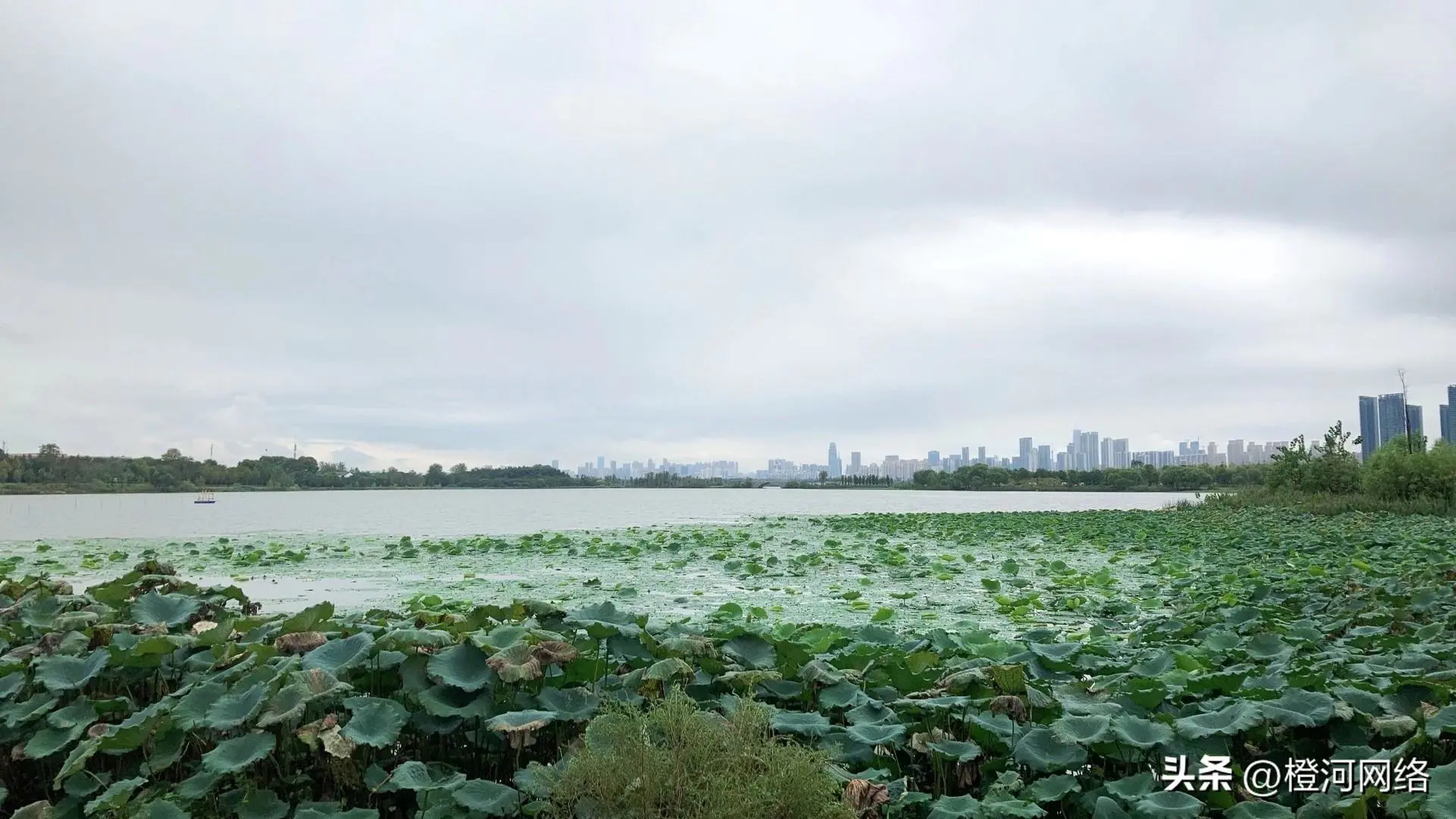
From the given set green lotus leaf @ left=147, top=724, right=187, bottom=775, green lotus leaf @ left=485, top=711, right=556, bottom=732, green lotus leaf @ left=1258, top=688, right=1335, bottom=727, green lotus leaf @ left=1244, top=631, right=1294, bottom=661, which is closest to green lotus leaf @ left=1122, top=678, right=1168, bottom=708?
green lotus leaf @ left=1258, top=688, right=1335, bottom=727

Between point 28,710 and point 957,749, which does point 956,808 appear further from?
point 28,710

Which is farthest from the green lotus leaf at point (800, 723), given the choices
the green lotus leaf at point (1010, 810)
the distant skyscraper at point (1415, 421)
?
the distant skyscraper at point (1415, 421)

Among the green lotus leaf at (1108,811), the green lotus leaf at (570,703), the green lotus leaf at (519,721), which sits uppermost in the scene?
the green lotus leaf at (519,721)

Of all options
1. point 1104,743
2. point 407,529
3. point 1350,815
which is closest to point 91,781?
point 1104,743

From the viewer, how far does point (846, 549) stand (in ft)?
49.6

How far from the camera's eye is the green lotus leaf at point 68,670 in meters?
3.22

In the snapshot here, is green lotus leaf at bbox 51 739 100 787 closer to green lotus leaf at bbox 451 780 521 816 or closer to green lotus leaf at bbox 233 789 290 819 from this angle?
green lotus leaf at bbox 233 789 290 819

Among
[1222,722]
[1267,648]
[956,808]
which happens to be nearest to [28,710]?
[956,808]

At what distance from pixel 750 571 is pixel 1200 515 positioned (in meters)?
16.4

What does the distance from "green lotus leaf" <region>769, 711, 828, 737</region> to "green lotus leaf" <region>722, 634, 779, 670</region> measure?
56 cm

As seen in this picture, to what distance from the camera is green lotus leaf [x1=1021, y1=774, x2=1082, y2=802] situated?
254 centimetres

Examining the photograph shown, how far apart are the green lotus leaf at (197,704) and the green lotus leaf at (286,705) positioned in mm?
240

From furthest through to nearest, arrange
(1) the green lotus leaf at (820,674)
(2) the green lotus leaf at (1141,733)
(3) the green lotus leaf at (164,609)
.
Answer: (3) the green lotus leaf at (164,609)
(1) the green lotus leaf at (820,674)
(2) the green lotus leaf at (1141,733)

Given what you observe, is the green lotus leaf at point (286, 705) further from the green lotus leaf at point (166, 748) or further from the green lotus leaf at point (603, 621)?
the green lotus leaf at point (603, 621)
